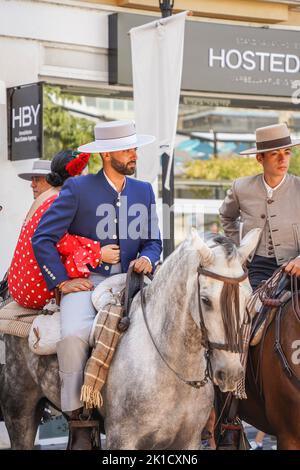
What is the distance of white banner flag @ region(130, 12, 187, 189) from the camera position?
995cm

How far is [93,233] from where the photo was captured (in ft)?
23.0

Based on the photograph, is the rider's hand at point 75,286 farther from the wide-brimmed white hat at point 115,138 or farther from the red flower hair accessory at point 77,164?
the red flower hair accessory at point 77,164

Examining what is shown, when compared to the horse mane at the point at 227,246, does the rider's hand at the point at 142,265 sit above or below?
below

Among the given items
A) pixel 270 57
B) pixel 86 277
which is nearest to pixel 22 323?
pixel 86 277

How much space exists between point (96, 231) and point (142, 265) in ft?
1.53

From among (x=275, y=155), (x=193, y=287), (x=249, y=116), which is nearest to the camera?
(x=193, y=287)

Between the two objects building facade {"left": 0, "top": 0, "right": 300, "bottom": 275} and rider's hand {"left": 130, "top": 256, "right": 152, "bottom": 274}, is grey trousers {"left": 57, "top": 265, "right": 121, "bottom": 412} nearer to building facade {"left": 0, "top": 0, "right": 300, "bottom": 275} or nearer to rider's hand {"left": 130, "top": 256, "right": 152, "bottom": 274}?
rider's hand {"left": 130, "top": 256, "right": 152, "bottom": 274}

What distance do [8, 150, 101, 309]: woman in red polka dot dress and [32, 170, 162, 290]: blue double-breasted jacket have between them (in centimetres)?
10

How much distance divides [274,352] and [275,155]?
1478 millimetres

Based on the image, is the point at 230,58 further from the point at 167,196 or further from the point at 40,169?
the point at 40,169

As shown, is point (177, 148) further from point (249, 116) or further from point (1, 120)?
point (1, 120)

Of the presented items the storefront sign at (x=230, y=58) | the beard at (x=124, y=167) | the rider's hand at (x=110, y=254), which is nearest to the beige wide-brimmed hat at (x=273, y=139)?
the beard at (x=124, y=167)

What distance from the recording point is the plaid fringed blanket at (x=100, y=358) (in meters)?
6.36

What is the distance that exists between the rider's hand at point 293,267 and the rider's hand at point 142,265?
3.01 feet
